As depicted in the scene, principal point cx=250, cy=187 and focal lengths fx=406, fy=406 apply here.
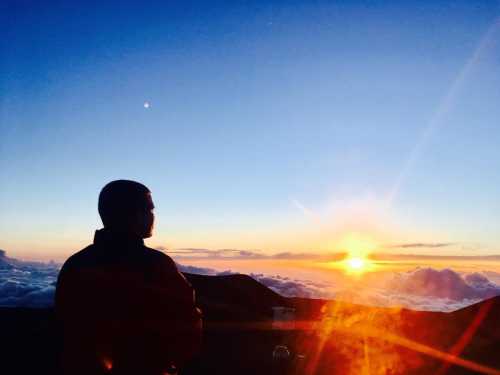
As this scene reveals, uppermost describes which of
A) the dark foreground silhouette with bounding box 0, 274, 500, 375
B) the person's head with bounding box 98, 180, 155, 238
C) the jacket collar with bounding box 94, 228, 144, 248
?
the person's head with bounding box 98, 180, 155, 238

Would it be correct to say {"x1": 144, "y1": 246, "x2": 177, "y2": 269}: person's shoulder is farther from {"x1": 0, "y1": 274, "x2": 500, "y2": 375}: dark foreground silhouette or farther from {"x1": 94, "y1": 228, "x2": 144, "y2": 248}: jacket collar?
{"x1": 0, "y1": 274, "x2": 500, "y2": 375}: dark foreground silhouette

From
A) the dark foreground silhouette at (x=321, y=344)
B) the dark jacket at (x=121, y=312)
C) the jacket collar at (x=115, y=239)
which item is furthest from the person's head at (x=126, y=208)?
the dark foreground silhouette at (x=321, y=344)

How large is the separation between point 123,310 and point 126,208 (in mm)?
614

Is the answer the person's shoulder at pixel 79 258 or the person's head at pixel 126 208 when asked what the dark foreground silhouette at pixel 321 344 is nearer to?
the person's shoulder at pixel 79 258

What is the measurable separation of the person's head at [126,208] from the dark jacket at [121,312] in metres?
0.15

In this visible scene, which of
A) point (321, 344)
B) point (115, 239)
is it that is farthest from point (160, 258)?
point (321, 344)

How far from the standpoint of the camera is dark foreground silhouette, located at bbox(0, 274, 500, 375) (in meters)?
10.1

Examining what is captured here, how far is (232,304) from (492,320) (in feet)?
44.6

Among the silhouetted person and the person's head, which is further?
the person's head

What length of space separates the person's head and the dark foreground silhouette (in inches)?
148

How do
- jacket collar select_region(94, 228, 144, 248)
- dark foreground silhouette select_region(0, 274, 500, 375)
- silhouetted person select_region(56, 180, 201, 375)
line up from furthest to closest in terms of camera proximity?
1. dark foreground silhouette select_region(0, 274, 500, 375)
2. jacket collar select_region(94, 228, 144, 248)
3. silhouetted person select_region(56, 180, 201, 375)

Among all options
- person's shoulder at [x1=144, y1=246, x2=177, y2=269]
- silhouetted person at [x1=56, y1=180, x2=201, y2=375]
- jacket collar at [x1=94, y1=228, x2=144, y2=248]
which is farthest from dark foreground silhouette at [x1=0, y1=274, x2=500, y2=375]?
person's shoulder at [x1=144, y1=246, x2=177, y2=269]

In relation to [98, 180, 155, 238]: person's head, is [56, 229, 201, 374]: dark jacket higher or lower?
lower

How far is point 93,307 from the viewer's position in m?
2.36
